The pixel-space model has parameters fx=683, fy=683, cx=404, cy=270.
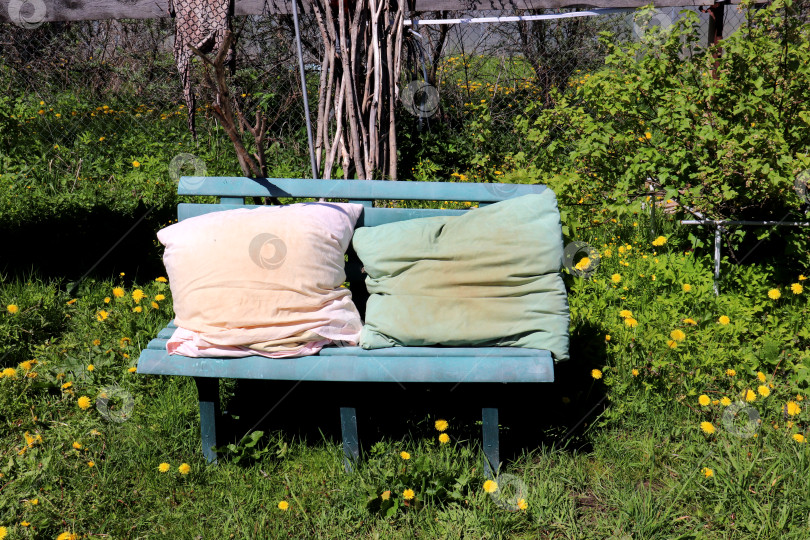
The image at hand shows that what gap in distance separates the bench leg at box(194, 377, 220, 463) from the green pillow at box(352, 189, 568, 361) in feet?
1.72

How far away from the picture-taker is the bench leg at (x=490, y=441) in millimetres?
2164

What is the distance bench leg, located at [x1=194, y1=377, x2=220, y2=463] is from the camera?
2.24 meters

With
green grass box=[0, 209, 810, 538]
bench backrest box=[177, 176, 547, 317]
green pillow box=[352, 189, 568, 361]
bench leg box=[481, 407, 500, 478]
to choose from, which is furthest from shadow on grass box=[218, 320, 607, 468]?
bench backrest box=[177, 176, 547, 317]

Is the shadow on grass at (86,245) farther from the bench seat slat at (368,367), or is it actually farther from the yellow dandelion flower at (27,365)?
the bench seat slat at (368,367)

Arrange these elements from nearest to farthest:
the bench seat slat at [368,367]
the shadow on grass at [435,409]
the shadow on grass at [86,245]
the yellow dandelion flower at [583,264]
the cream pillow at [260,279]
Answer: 1. the bench seat slat at [368,367]
2. the cream pillow at [260,279]
3. the shadow on grass at [435,409]
4. the yellow dandelion flower at [583,264]
5. the shadow on grass at [86,245]

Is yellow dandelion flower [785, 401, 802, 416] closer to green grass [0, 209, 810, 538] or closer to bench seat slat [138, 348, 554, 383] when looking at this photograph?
green grass [0, 209, 810, 538]

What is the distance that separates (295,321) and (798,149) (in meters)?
2.21

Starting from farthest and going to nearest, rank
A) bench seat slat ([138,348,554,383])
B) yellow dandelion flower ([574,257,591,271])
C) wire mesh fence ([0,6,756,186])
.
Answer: wire mesh fence ([0,6,756,186]), yellow dandelion flower ([574,257,591,271]), bench seat slat ([138,348,554,383])

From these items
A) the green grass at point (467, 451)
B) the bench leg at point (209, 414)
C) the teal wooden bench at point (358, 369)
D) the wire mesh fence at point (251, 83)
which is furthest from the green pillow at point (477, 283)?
the wire mesh fence at point (251, 83)

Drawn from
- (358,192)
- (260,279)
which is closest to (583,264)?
(358,192)

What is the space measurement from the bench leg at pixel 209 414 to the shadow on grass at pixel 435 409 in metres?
0.15

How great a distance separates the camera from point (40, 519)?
202 centimetres

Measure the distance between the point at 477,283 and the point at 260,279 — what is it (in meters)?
0.70

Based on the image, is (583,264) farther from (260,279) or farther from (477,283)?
A: (260,279)
